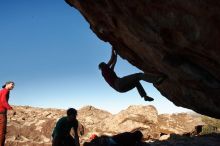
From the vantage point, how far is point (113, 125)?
24.4 metres

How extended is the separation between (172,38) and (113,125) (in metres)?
14.6

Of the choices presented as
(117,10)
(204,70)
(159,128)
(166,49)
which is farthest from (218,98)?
(159,128)

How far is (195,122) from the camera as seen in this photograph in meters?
25.3

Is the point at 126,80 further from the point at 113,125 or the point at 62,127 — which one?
the point at 113,125

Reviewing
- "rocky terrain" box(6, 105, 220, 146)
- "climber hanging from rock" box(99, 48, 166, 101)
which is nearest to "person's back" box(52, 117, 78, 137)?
"climber hanging from rock" box(99, 48, 166, 101)

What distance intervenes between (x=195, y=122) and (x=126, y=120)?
18.3ft

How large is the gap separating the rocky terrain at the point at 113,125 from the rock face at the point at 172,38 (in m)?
8.00

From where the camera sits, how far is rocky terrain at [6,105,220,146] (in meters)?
22.3

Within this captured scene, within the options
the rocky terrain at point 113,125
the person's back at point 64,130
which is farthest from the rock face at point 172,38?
the rocky terrain at point 113,125

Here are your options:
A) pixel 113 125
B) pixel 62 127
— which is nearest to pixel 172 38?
pixel 62 127

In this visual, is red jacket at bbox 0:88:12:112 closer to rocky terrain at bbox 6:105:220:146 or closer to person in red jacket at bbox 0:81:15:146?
person in red jacket at bbox 0:81:15:146

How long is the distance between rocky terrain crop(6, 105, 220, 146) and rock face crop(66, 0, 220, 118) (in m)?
8.00

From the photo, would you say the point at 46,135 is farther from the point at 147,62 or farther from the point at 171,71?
the point at 171,71

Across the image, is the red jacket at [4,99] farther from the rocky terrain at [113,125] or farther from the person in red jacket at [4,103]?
the rocky terrain at [113,125]
